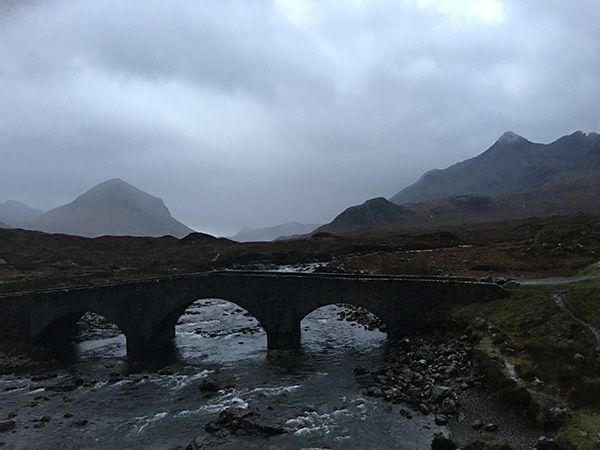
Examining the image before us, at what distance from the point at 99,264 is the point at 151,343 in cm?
4736

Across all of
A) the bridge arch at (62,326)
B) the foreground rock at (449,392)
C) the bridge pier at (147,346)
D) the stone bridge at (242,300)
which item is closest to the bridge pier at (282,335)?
the stone bridge at (242,300)

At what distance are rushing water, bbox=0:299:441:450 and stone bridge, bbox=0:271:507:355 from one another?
2.56m

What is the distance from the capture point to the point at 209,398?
1121 inches

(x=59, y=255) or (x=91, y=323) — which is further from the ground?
(x=59, y=255)

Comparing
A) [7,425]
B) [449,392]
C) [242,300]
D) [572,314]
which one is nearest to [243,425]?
[449,392]

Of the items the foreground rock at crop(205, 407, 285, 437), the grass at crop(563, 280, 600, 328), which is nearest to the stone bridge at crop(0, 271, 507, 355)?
the grass at crop(563, 280, 600, 328)

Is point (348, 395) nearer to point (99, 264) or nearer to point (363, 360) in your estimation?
point (363, 360)

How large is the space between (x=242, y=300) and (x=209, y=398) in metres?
11.7

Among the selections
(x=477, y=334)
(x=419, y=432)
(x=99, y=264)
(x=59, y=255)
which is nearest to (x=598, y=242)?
(x=477, y=334)

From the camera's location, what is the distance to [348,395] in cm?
2698

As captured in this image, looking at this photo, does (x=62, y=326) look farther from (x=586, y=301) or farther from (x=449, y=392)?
(x=586, y=301)

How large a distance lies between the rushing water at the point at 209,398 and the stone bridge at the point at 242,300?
2.56 meters

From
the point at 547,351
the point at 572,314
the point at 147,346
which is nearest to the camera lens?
the point at 547,351

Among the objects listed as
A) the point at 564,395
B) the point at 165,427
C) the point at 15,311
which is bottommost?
the point at 165,427
